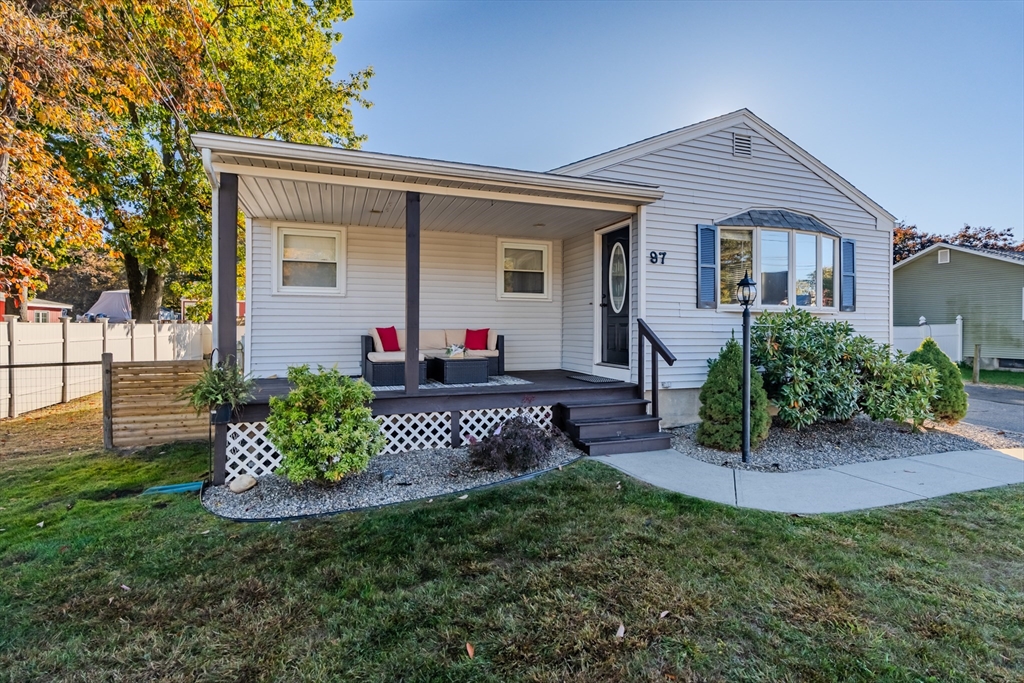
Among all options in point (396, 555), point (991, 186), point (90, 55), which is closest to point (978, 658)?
point (396, 555)

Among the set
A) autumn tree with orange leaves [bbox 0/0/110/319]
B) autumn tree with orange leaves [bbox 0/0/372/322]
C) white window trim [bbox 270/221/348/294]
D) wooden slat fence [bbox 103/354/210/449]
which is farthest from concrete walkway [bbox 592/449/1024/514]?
autumn tree with orange leaves [bbox 0/0/372/322]

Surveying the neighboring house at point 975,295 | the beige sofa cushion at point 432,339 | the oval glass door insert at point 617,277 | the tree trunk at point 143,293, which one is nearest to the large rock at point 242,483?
the beige sofa cushion at point 432,339

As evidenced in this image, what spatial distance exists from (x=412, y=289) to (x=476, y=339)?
2456 millimetres

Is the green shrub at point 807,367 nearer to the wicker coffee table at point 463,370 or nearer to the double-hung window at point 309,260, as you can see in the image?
the wicker coffee table at point 463,370

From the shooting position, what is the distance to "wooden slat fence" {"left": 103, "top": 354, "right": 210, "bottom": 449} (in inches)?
244

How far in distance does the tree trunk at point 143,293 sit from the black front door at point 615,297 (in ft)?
43.1

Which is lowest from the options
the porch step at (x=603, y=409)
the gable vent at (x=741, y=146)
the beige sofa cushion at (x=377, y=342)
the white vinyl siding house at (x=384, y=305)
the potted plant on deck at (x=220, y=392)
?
the porch step at (x=603, y=409)

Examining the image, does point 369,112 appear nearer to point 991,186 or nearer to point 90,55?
point 90,55

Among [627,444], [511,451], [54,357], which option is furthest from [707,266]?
[54,357]

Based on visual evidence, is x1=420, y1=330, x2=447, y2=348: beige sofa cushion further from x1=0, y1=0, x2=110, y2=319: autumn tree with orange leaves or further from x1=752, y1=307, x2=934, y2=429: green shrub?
x1=0, y1=0, x2=110, y2=319: autumn tree with orange leaves

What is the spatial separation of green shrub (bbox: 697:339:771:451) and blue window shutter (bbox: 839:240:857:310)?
124 inches

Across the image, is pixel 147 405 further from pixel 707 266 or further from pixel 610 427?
pixel 707 266

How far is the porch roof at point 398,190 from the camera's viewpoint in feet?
15.2

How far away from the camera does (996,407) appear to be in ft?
29.8
